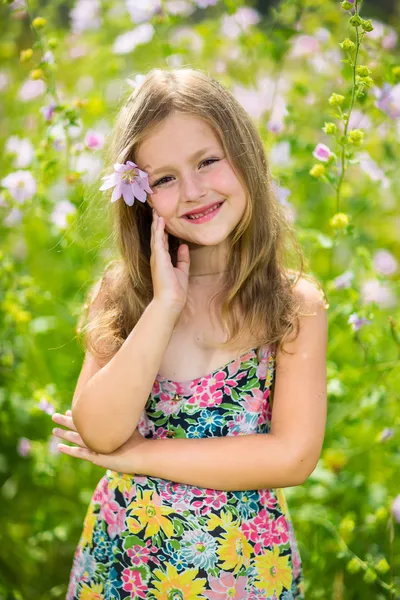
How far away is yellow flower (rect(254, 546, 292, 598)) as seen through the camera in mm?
1213

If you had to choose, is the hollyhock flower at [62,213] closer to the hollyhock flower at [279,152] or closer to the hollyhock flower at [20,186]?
the hollyhock flower at [20,186]

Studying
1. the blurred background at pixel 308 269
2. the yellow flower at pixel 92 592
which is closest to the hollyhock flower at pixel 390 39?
the blurred background at pixel 308 269

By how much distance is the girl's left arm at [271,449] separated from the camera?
113cm

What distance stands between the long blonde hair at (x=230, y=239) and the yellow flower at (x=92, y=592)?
42cm

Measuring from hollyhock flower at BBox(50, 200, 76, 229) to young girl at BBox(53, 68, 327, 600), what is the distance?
1.43 ft

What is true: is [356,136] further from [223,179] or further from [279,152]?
[279,152]

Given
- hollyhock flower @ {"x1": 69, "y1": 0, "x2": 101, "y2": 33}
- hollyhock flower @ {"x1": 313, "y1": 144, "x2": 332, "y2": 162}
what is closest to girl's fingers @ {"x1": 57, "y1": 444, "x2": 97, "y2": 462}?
hollyhock flower @ {"x1": 313, "y1": 144, "x2": 332, "y2": 162}

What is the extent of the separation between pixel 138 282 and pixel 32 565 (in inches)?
35.9

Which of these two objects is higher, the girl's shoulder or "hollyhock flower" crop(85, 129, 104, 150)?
"hollyhock flower" crop(85, 129, 104, 150)

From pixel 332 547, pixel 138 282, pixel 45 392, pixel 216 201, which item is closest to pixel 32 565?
pixel 45 392

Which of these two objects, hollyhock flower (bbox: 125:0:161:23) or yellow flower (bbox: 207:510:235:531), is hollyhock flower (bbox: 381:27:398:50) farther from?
yellow flower (bbox: 207:510:235:531)

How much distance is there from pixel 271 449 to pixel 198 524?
0.61 ft

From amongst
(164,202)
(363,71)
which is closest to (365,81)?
(363,71)

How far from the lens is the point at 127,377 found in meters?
1.14
